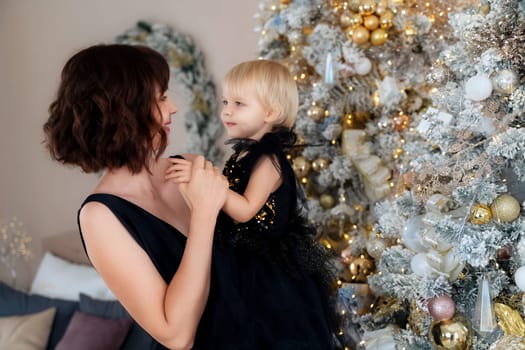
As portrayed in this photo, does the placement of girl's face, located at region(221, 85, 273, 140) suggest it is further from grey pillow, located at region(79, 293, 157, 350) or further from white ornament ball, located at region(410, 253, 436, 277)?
grey pillow, located at region(79, 293, 157, 350)

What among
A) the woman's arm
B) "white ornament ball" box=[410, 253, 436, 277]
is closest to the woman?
the woman's arm

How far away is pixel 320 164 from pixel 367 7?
0.58 metres

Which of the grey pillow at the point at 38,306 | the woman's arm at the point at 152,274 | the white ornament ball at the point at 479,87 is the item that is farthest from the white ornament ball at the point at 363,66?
the grey pillow at the point at 38,306

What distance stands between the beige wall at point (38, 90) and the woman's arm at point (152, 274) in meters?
2.35

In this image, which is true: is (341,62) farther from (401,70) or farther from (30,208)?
(30,208)

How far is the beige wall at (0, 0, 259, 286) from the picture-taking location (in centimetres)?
366

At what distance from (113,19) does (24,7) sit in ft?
2.23

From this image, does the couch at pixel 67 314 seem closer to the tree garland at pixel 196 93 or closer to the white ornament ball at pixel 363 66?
the tree garland at pixel 196 93

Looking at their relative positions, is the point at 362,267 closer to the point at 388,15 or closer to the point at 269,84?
the point at 269,84

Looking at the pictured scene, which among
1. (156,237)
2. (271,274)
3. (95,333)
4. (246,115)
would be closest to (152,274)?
(156,237)

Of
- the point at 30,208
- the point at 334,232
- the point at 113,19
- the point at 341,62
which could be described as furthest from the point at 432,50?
the point at 30,208

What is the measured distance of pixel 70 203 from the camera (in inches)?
152

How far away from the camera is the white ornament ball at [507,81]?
1370 millimetres

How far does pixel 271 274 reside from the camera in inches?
61.1
